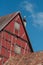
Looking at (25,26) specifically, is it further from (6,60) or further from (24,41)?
(6,60)

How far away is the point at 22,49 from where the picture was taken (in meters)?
41.0

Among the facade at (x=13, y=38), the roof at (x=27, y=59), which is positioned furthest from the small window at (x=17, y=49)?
the roof at (x=27, y=59)

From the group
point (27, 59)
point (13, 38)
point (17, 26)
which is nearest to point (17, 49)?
point (13, 38)

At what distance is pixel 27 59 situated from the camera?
3675 centimetres

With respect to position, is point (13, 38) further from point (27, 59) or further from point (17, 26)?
point (27, 59)

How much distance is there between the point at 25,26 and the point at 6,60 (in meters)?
8.17

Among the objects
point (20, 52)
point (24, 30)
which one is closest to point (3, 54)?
point (20, 52)

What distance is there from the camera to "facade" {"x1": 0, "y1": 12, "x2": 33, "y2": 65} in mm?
37781

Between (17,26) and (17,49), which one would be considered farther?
(17,26)

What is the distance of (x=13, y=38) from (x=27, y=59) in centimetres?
449

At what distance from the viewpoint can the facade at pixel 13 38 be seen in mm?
37781

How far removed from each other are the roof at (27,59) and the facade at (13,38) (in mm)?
841

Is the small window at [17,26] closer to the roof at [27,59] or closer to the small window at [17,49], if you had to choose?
the small window at [17,49]

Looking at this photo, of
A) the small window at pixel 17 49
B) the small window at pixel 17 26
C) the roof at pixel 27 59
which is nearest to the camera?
the roof at pixel 27 59
